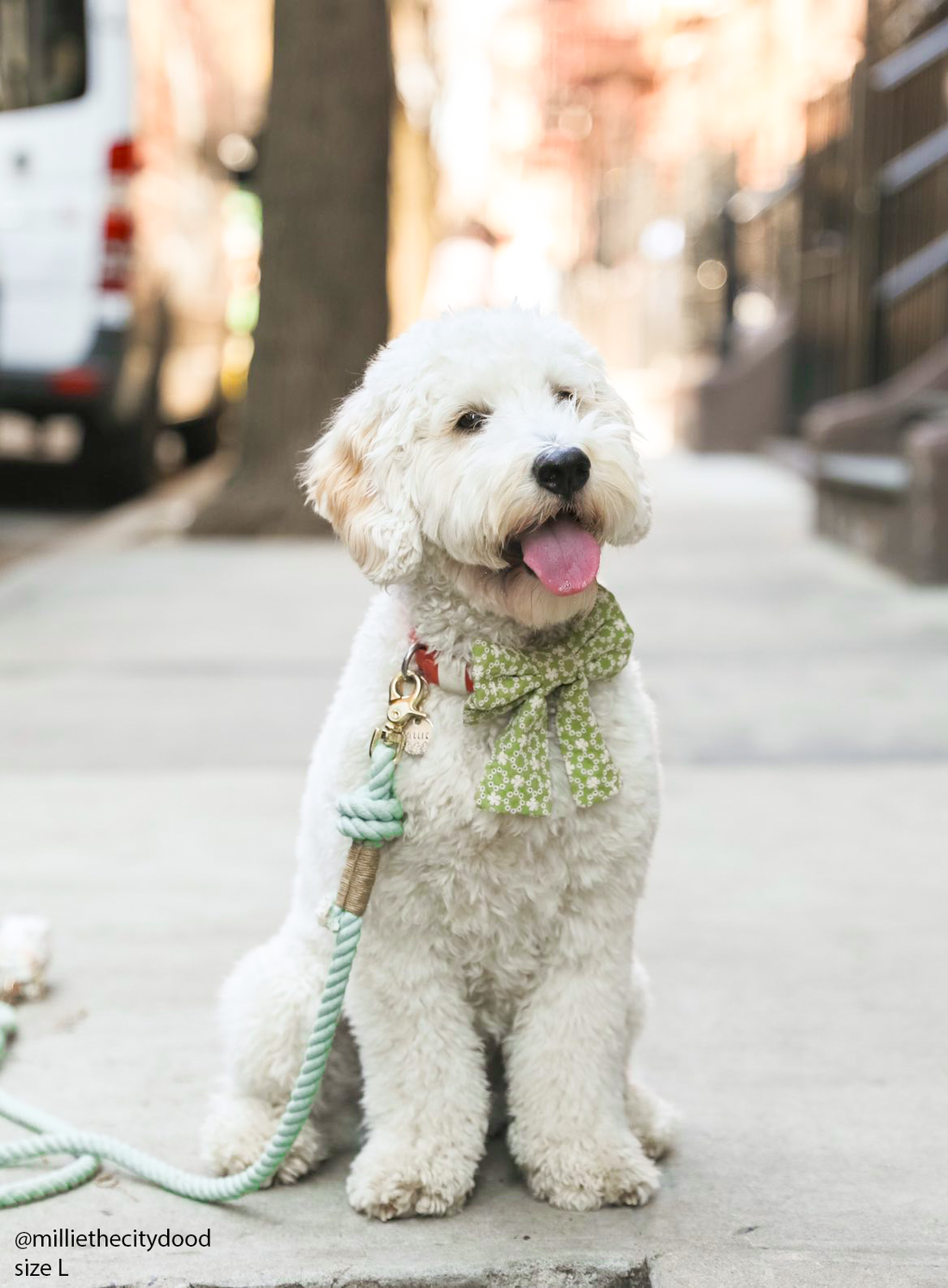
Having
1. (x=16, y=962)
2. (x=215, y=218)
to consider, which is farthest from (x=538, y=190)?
(x=16, y=962)

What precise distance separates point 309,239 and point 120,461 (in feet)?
7.72

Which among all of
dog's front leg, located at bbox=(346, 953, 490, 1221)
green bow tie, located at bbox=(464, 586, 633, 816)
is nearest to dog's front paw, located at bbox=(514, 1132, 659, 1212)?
dog's front leg, located at bbox=(346, 953, 490, 1221)

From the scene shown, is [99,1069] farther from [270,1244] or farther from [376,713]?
[376,713]

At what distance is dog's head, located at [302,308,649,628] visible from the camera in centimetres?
235

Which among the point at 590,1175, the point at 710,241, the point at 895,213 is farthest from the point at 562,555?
the point at 710,241

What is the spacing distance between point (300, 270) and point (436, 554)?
7789mm

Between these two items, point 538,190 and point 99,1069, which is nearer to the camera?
point 99,1069

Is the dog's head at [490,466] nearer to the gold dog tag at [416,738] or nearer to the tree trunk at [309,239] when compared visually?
the gold dog tag at [416,738]

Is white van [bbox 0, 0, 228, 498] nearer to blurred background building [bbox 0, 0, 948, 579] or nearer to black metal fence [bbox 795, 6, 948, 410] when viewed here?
blurred background building [bbox 0, 0, 948, 579]

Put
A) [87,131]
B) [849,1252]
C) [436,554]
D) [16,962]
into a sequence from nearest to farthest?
1. [849,1252]
2. [436,554]
3. [16,962]
4. [87,131]

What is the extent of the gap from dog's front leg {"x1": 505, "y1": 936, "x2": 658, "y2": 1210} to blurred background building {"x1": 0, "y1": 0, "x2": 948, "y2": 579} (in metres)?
1.14

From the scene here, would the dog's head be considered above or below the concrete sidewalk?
above

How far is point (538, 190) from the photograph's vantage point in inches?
3750

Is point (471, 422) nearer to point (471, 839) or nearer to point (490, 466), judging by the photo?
point (490, 466)
